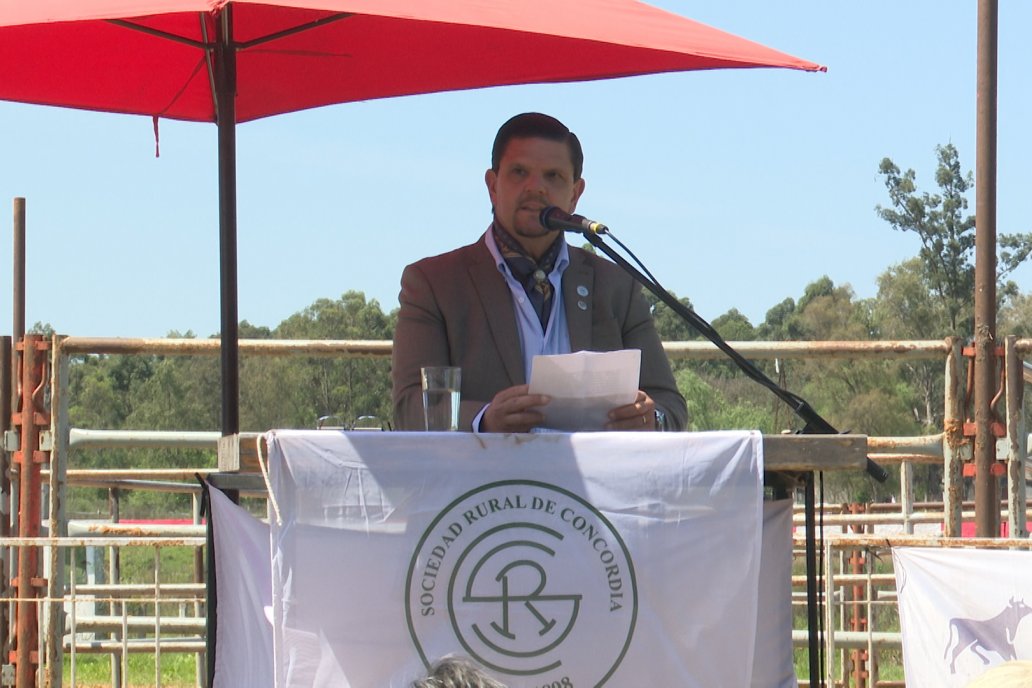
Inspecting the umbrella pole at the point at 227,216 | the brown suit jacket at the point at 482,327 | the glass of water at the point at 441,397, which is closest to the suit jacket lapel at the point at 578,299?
the brown suit jacket at the point at 482,327

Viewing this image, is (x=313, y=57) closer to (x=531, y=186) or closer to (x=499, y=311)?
(x=531, y=186)

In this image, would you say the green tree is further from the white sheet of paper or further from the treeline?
the white sheet of paper

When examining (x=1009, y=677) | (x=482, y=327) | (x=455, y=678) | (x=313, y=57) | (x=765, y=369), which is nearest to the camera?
(x=455, y=678)

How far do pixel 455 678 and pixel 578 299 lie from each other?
186cm

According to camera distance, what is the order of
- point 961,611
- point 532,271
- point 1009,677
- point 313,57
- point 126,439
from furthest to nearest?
point 126,439
point 961,611
point 313,57
point 532,271
point 1009,677

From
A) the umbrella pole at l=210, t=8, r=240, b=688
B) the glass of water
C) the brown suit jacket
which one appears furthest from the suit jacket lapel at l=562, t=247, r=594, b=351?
the umbrella pole at l=210, t=8, r=240, b=688

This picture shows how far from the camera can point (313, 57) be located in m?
3.85

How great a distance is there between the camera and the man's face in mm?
3412

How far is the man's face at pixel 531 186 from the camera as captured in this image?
134 inches

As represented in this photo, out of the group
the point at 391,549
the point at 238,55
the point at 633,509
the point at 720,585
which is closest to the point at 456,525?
the point at 391,549

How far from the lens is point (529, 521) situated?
105 inches

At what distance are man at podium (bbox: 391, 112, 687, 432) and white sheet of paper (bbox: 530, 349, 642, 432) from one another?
0.34m

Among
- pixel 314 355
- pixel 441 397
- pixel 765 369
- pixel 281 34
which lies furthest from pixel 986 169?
pixel 765 369

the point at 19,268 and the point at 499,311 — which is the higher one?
the point at 19,268
